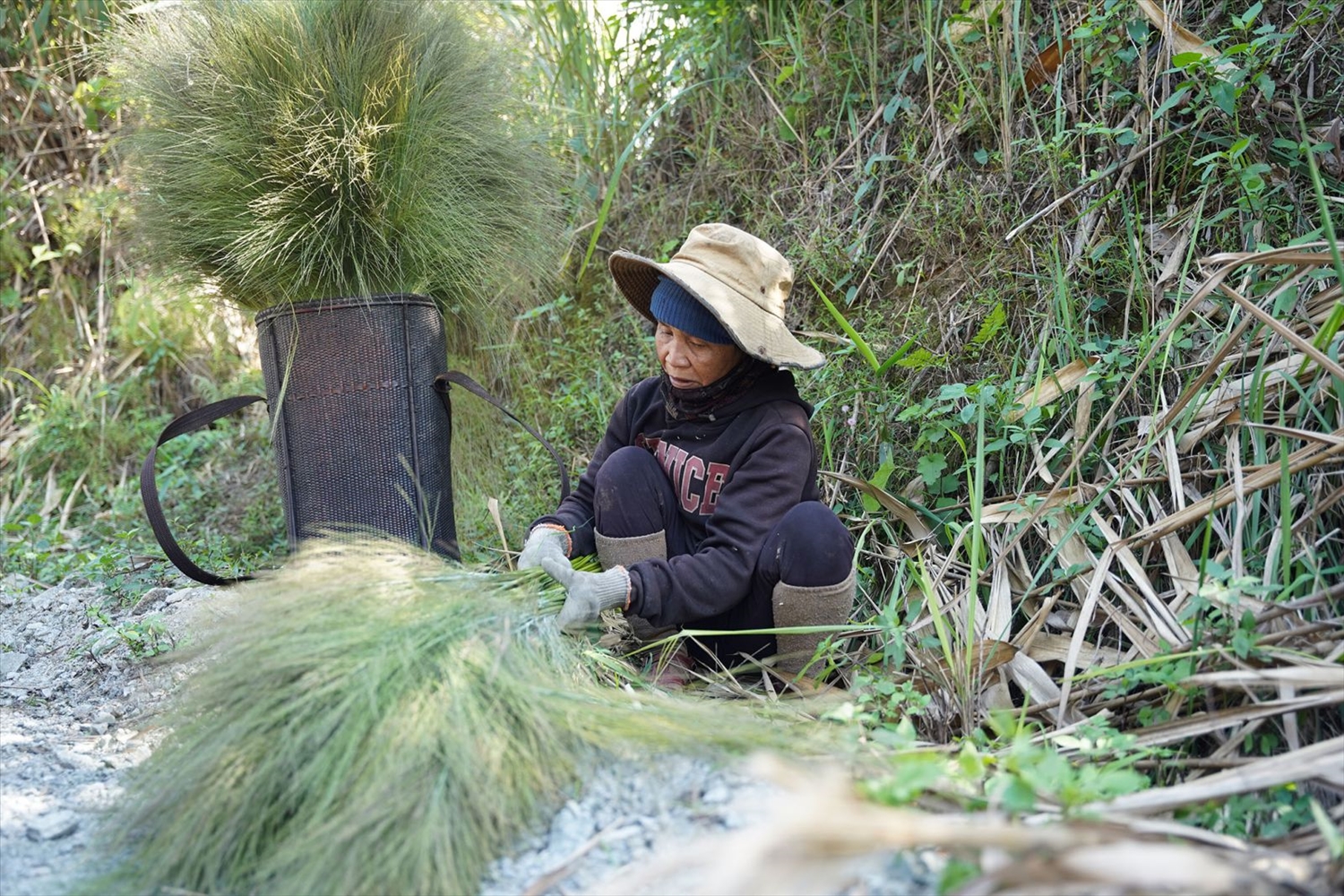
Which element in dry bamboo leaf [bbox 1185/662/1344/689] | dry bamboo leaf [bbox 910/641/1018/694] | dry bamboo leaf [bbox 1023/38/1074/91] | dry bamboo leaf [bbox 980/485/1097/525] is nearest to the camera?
dry bamboo leaf [bbox 1185/662/1344/689]

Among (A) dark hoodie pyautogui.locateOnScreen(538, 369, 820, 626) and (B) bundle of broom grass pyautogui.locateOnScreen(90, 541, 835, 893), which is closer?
(B) bundle of broom grass pyautogui.locateOnScreen(90, 541, 835, 893)

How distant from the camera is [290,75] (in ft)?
8.45

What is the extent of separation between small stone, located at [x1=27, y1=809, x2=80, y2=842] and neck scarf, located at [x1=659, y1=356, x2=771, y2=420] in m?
1.38

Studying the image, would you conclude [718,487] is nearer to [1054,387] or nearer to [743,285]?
[743,285]

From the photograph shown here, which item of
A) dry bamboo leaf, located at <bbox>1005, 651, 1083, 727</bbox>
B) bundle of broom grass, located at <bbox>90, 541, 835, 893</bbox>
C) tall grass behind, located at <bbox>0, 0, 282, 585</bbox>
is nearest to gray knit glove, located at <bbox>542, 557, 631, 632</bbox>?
bundle of broom grass, located at <bbox>90, 541, 835, 893</bbox>

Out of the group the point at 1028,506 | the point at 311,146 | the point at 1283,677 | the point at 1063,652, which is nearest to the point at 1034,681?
the point at 1063,652

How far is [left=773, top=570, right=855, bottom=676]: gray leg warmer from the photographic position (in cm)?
220

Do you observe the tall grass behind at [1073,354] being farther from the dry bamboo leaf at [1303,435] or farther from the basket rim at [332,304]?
the basket rim at [332,304]

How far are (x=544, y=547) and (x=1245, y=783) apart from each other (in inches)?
53.2

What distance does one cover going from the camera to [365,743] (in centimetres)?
149

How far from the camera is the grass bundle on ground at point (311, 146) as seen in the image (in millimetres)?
2582

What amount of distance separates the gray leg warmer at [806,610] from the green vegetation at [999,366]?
0.07 metres

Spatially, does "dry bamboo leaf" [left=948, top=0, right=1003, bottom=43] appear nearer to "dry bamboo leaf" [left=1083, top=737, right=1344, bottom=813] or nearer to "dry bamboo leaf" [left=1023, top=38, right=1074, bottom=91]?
"dry bamboo leaf" [left=1023, top=38, right=1074, bottom=91]

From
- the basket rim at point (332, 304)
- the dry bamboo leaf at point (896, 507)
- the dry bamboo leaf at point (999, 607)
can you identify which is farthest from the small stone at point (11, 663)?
the dry bamboo leaf at point (999, 607)
